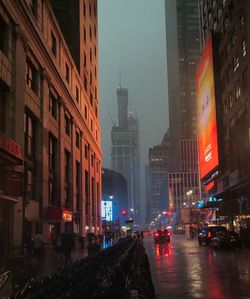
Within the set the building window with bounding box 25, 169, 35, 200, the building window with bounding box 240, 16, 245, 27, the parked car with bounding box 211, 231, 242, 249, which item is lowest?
the parked car with bounding box 211, 231, 242, 249

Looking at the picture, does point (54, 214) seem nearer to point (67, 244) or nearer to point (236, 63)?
point (67, 244)

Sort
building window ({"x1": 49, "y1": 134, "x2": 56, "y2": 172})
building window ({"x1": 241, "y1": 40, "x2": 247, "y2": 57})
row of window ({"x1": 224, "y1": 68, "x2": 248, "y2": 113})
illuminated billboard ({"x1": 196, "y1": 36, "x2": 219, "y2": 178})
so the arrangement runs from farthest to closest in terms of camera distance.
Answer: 1. illuminated billboard ({"x1": 196, "y1": 36, "x2": 219, "y2": 178})
2. row of window ({"x1": 224, "y1": 68, "x2": 248, "y2": 113})
3. building window ({"x1": 241, "y1": 40, "x2": 247, "y2": 57})
4. building window ({"x1": 49, "y1": 134, "x2": 56, "y2": 172})

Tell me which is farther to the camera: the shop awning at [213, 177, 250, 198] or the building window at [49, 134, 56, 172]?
the shop awning at [213, 177, 250, 198]

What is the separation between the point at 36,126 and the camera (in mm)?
34594

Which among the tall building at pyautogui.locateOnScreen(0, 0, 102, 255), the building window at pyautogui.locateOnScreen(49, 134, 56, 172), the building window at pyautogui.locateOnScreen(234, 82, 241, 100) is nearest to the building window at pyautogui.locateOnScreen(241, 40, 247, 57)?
the building window at pyautogui.locateOnScreen(234, 82, 241, 100)

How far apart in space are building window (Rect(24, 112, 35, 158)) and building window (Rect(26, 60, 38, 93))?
86.4 inches

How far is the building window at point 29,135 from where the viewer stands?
1273 inches

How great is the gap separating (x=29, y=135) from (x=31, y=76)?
422 centimetres

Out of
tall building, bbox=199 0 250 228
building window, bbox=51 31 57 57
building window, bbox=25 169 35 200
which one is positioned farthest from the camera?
tall building, bbox=199 0 250 228

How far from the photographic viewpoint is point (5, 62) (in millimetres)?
26312

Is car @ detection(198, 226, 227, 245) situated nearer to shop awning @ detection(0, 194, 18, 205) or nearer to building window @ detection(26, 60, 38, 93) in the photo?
building window @ detection(26, 60, 38, 93)

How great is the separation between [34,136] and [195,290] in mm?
21859

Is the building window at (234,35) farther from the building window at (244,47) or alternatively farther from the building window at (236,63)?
the building window at (244,47)

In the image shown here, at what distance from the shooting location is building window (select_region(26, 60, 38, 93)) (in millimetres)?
32875
